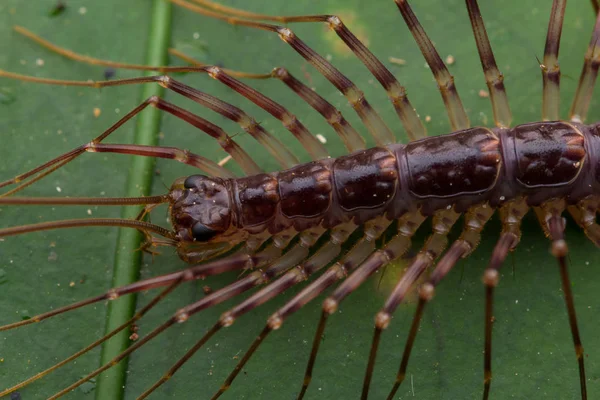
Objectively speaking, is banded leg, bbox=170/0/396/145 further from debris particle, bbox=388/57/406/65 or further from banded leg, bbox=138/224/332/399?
banded leg, bbox=138/224/332/399

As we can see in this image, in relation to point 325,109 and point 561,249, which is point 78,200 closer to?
point 325,109

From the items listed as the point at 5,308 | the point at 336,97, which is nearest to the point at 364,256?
the point at 336,97

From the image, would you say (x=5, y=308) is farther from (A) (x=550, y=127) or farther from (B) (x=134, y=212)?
(A) (x=550, y=127)

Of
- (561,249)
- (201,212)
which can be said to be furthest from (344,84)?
(561,249)

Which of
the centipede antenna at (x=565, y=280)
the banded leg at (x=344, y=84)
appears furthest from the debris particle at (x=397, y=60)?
the centipede antenna at (x=565, y=280)

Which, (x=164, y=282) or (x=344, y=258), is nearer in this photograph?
(x=164, y=282)

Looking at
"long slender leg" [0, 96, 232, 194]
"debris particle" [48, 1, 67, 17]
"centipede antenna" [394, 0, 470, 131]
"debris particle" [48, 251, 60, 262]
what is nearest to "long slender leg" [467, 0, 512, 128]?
"centipede antenna" [394, 0, 470, 131]

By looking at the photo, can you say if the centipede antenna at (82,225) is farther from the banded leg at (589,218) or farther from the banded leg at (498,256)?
the banded leg at (589,218)
